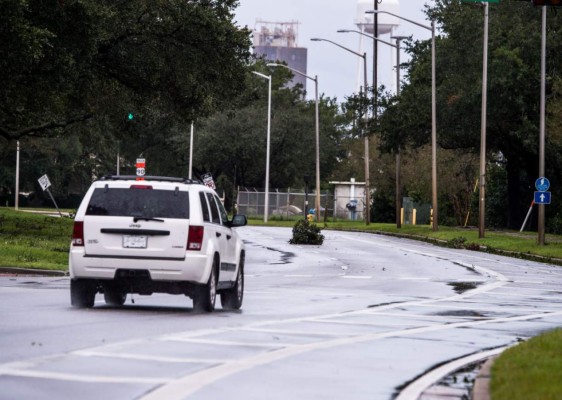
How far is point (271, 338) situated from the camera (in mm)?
15750

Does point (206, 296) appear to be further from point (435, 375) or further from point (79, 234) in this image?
point (435, 375)

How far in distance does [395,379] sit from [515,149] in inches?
2259

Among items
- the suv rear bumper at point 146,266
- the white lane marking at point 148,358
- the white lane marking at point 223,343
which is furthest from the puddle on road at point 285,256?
the white lane marking at point 148,358

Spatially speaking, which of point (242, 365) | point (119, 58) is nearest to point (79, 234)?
point (242, 365)

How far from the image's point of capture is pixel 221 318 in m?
18.6

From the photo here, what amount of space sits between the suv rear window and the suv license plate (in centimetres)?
32

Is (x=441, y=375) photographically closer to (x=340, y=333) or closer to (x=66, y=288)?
(x=340, y=333)

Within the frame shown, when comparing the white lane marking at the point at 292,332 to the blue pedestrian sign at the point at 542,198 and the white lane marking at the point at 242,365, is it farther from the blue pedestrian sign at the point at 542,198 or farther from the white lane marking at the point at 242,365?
the blue pedestrian sign at the point at 542,198

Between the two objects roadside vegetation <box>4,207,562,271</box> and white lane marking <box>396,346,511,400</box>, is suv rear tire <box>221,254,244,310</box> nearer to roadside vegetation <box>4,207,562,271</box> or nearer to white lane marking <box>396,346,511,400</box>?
white lane marking <box>396,346,511,400</box>

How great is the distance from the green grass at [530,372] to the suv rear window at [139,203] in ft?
19.8

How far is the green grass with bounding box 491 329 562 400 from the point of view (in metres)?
10.3

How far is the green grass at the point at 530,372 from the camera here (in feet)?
33.8

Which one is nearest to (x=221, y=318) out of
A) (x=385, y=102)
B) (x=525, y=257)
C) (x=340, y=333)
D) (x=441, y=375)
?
(x=340, y=333)

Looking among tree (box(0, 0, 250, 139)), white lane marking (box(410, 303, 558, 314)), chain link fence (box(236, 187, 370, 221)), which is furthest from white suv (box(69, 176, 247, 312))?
chain link fence (box(236, 187, 370, 221))
